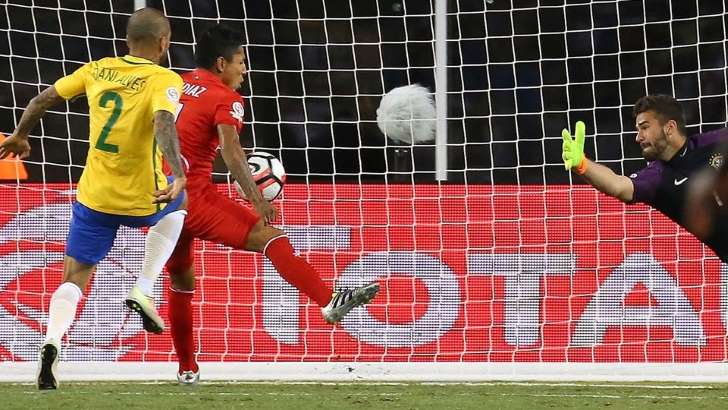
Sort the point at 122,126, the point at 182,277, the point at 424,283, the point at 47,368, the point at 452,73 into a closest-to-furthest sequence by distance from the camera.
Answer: the point at 47,368 → the point at 122,126 → the point at 182,277 → the point at 424,283 → the point at 452,73

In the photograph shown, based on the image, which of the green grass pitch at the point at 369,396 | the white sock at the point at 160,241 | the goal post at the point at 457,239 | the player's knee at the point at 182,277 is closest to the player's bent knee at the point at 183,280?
the player's knee at the point at 182,277

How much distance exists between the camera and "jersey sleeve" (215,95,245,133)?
26.0 feet

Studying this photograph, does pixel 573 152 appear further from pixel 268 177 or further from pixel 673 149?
pixel 268 177

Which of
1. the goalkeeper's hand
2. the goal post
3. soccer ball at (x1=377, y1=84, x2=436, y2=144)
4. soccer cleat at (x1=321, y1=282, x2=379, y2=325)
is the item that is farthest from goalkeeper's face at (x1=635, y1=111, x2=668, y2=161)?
soccer ball at (x1=377, y1=84, x2=436, y2=144)

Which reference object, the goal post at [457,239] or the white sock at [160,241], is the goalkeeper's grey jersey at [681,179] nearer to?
the goal post at [457,239]

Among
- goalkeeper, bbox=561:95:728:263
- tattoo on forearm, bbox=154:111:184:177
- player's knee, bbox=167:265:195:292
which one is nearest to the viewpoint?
tattoo on forearm, bbox=154:111:184:177

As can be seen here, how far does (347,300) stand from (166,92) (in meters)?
1.57

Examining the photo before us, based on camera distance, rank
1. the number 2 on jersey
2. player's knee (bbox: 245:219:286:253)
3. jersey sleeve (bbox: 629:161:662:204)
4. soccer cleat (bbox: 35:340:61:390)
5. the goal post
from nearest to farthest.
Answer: soccer cleat (bbox: 35:340:61:390), the number 2 on jersey, jersey sleeve (bbox: 629:161:662:204), player's knee (bbox: 245:219:286:253), the goal post

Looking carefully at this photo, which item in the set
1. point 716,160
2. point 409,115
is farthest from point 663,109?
point 409,115

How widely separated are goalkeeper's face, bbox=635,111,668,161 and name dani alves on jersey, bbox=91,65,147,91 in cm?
249

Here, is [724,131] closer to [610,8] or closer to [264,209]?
[264,209]

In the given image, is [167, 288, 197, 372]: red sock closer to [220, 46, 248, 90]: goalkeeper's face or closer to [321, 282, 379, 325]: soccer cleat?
[321, 282, 379, 325]: soccer cleat

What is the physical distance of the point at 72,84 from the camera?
7094 mm

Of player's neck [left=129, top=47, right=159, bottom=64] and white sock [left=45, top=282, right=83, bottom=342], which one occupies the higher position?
player's neck [left=129, top=47, right=159, bottom=64]
